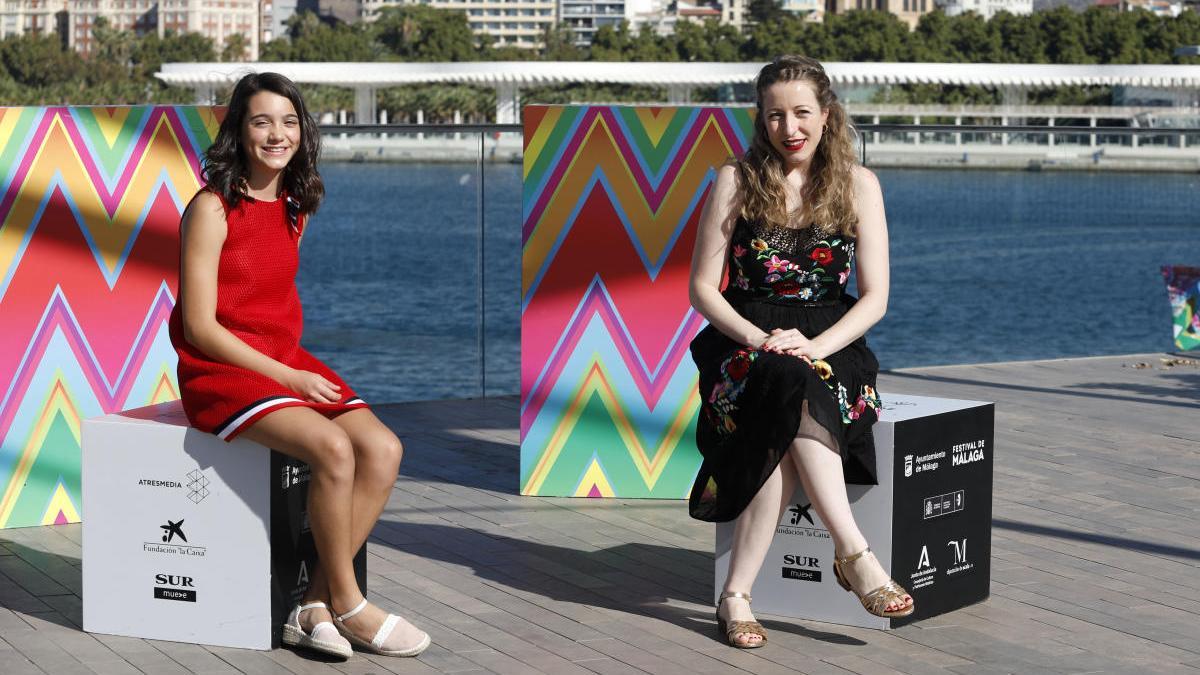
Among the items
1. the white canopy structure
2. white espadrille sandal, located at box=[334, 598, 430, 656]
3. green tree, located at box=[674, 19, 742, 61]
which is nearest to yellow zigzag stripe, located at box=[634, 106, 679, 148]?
white espadrille sandal, located at box=[334, 598, 430, 656]

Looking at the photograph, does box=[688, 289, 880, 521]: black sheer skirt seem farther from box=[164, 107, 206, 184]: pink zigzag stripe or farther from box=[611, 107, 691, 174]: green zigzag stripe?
box=[164, 107, 206, 184]: pink zigzag stripe

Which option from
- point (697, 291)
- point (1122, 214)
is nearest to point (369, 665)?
point (697, 291)

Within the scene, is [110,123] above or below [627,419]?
above

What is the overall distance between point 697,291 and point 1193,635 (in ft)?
4.10

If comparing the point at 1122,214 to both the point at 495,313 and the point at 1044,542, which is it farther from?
the point at 1044,542

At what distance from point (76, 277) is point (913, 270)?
37.7m

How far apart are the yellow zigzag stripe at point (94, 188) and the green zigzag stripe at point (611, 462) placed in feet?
4.21

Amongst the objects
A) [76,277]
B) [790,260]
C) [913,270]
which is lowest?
[913,270]

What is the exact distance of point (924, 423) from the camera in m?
3.48

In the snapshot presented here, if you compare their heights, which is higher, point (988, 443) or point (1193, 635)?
point (988, 443)

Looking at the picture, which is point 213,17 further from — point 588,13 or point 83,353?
point 83,353

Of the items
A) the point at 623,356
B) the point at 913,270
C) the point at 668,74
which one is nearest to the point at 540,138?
the point at 623,356

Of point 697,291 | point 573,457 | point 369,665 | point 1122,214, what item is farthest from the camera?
point 1122,214

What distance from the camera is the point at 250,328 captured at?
3289mm
